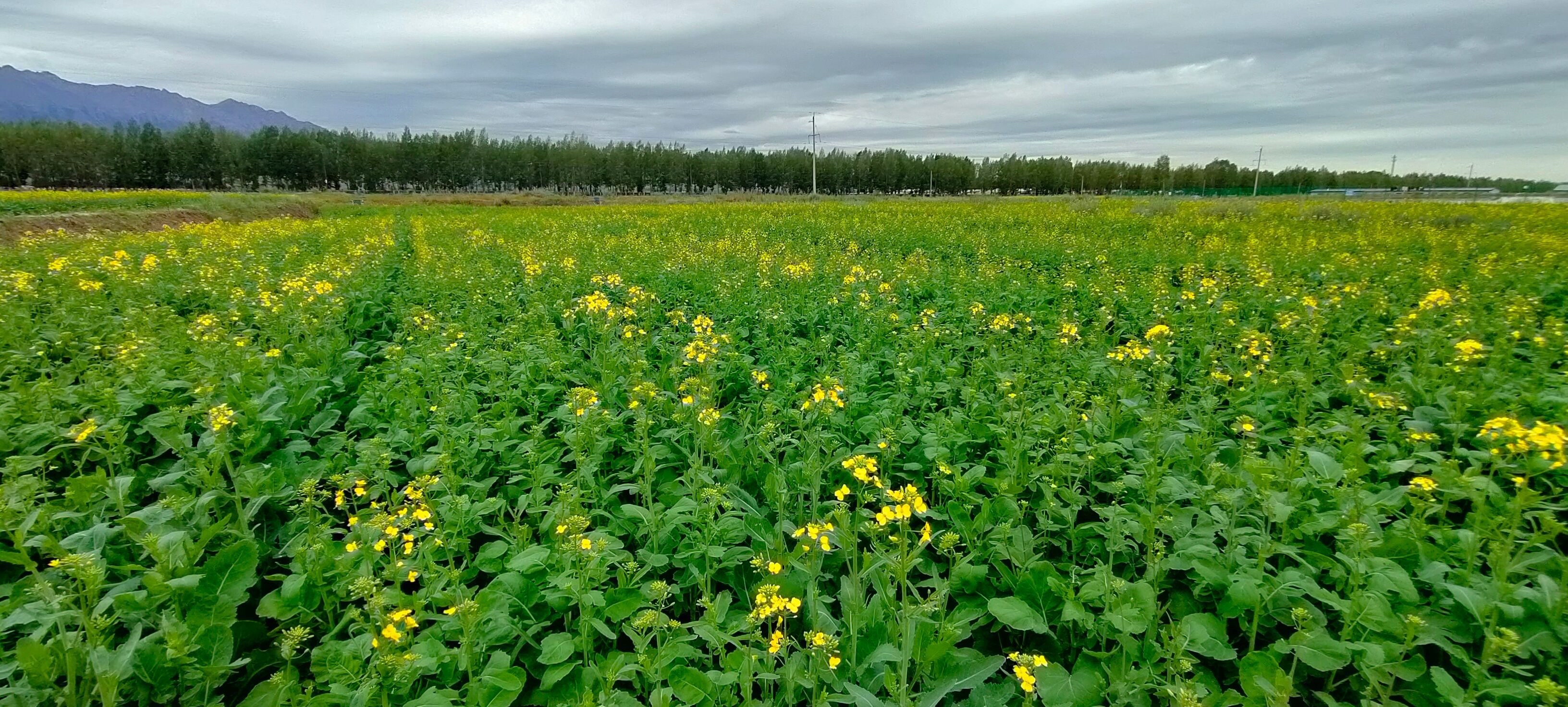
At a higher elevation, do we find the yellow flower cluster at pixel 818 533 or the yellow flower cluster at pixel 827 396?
the yellow flower cluster at pixel 827 396

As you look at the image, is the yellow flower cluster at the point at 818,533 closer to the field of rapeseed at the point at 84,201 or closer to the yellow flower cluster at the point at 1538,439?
the yellow flower cluster at the point at 1538,439

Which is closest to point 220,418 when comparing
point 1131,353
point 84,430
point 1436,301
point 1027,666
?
point 84,430

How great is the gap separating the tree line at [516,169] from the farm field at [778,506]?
73.1m

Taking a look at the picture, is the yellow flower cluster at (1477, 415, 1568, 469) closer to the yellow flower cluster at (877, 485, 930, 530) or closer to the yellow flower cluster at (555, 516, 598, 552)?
the yellow flower cluster at (877, 485, 930, 530)

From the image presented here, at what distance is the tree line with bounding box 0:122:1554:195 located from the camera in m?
70.3

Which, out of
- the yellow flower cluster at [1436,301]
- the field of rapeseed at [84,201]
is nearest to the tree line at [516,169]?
the field of rapeseed at [84,201]

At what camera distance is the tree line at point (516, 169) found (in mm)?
70312

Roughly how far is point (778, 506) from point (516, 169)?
105905 mm

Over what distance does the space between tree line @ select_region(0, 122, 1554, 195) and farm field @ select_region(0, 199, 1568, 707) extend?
73086 millimetres

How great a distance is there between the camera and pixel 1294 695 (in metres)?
2.20

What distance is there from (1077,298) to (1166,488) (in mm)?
5964

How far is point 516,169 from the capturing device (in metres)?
97.1

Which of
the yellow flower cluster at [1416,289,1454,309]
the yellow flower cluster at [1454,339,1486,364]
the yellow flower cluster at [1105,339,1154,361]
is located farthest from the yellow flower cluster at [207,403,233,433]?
the yellow flower cluster at [1416,289,1454,309]

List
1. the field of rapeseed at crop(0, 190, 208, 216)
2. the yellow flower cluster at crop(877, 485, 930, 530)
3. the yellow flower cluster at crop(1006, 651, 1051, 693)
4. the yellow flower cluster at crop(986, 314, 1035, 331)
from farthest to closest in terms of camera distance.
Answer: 1. the field of rapeseed at crop(0, 190, 208, 216)
2. the yellow flower cluster at crop(986, 314, 1035, 331)
3. the yellow flower cluster at crop(877, 485, 930, 530)
4. the yellow flower cluster at crop(1006, 651, 1051, 693)
